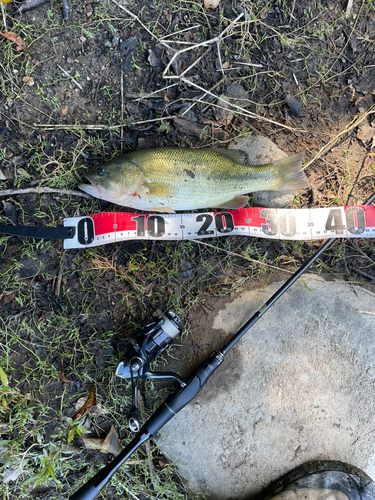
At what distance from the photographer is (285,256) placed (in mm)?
3746

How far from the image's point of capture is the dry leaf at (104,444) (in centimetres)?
340

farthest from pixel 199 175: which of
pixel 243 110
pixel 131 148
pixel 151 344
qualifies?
pixel 151 344

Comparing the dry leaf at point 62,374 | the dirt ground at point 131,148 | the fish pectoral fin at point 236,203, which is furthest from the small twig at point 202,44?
the dry leaf at point 62,374

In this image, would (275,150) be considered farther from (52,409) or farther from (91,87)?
(52,409)

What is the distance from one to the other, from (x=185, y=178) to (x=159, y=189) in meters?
0.26

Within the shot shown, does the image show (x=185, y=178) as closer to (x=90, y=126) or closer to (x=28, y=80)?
(x=90, y=126)

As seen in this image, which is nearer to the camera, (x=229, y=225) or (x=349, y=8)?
(x=229, y=225)

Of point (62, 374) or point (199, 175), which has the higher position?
point (199, 175)

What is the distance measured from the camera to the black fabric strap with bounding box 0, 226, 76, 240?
133 inches

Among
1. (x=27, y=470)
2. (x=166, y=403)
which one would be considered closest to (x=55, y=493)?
(x=27, y=470)

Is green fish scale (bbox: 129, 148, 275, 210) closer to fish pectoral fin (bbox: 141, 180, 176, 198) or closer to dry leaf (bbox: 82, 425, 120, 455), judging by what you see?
fish pectoral fin (bbox: 141, 180, 176, 198)

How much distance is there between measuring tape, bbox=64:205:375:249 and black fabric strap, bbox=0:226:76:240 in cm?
8

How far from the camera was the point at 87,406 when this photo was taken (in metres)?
3.41

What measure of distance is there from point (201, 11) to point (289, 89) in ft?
4.00
